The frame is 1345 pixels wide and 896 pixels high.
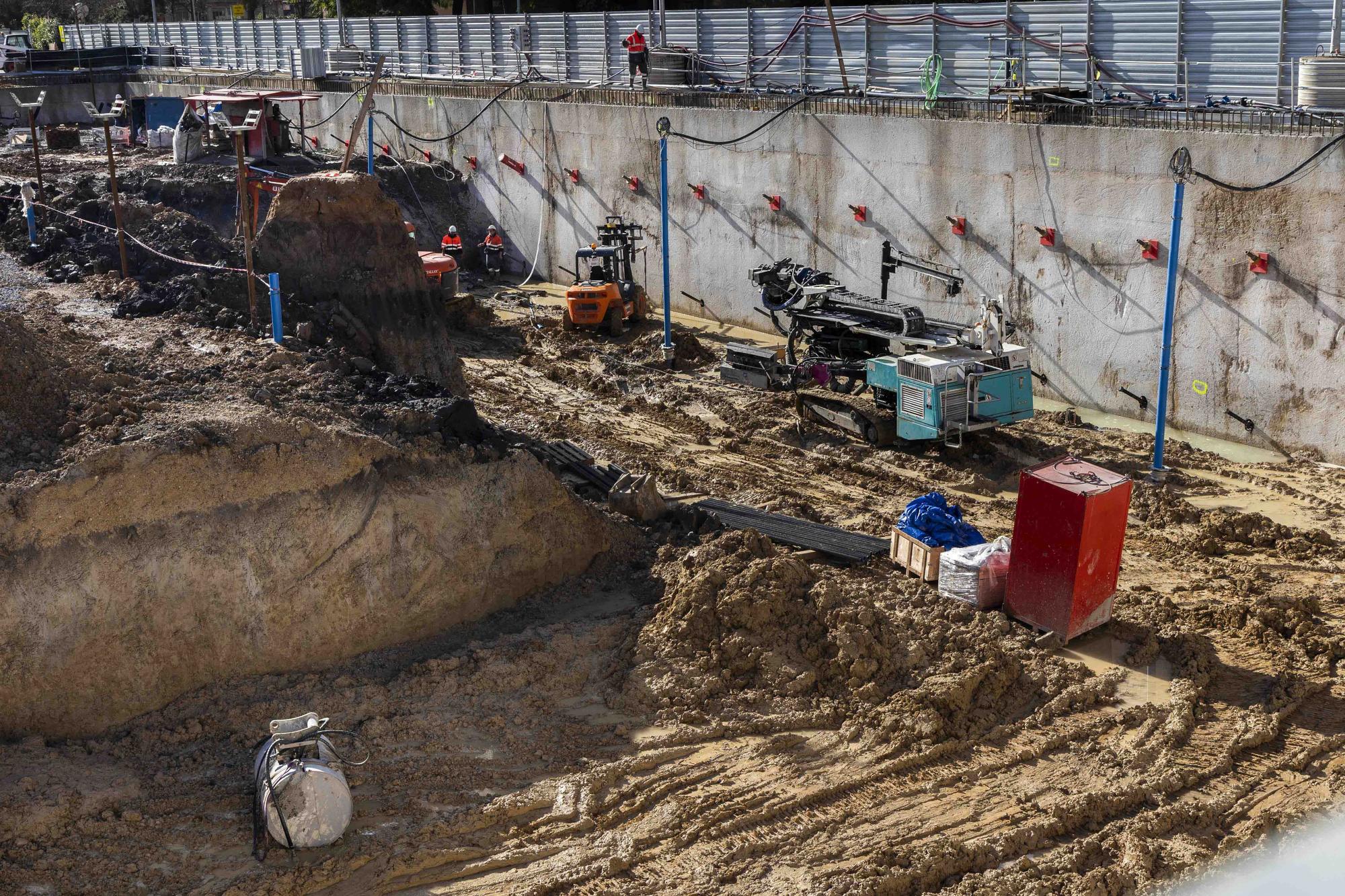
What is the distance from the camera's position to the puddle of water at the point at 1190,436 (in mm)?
15992

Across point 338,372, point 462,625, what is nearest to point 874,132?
point 338,372

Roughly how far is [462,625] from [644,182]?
14.9 m

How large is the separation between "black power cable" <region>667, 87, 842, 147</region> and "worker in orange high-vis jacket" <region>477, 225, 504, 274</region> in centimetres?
503

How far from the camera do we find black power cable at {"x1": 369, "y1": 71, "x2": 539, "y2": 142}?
92.9ft

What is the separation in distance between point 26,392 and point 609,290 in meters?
11.7

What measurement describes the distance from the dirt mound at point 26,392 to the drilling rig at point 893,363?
29.9 ft

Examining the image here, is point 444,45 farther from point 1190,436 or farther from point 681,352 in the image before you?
point 1190,436

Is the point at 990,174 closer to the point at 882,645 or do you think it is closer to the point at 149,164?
the point at 882,645

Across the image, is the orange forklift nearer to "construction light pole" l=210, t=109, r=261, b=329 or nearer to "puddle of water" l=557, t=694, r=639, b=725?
"construction light pole" l=210, t=109, r=261, b=329

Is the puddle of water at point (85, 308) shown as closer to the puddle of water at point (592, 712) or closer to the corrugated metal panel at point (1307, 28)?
the puddle of water at point (592, 712)

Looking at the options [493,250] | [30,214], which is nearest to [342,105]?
[493,250]

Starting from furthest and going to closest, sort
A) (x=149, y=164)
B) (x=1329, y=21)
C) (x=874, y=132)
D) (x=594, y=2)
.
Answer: (x=594, y=2), (x=149, y=164), (x=874, y=132), (x=1329, y=21)

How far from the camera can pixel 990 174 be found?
1872cm

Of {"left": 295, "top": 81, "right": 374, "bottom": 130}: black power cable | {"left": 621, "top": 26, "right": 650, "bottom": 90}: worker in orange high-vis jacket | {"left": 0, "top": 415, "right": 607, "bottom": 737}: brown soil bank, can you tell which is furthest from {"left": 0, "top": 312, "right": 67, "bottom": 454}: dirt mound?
{"left": 295, "top": 81, "right": 374, "bottom": 130}: black power cable
